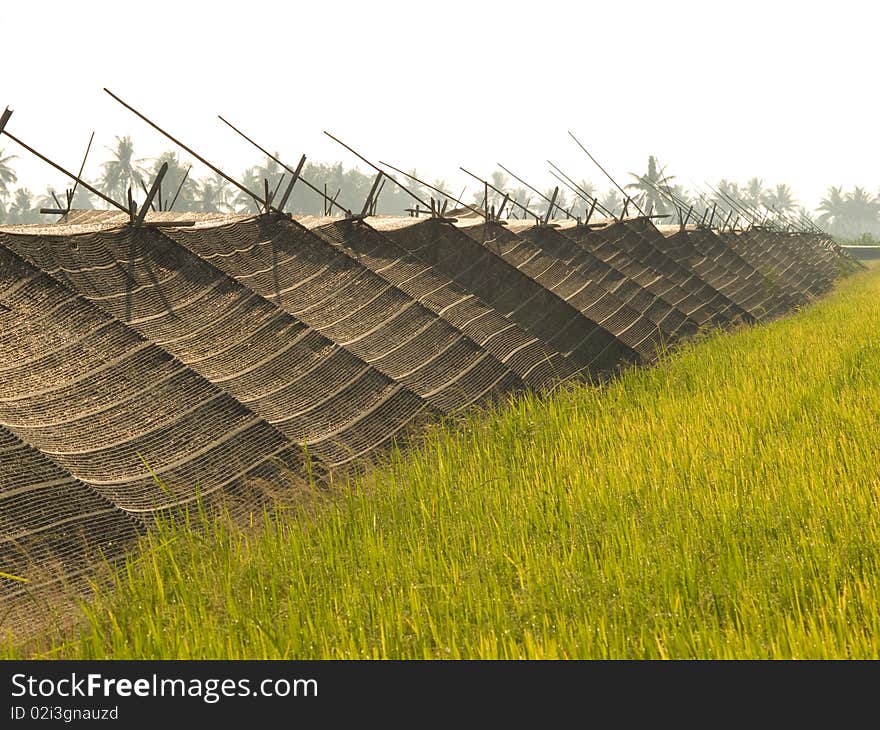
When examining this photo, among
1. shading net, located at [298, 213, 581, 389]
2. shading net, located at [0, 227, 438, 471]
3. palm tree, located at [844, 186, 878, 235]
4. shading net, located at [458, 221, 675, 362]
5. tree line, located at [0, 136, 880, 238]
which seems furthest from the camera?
palm tree, located at [844, 186, 878, 235]

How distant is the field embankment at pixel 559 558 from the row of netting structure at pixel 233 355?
0.94ft

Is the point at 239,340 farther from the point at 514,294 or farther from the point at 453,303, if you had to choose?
the point at 514,294

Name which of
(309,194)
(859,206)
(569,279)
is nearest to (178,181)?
(309,194)

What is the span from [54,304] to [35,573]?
Result: 5.87ft

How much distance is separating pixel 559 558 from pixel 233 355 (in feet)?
8.99

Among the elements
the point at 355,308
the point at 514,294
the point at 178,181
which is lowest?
the point at 355,308

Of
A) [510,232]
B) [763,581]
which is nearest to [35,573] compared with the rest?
[763,581]

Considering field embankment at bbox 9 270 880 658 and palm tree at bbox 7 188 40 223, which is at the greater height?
palm tree at bbox 7 188 40 223

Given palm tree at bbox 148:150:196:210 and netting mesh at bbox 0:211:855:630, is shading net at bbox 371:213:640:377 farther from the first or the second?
palm tree at bbox 148:150:196:210

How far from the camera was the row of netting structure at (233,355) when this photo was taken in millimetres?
3930

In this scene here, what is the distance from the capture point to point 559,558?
356 cm

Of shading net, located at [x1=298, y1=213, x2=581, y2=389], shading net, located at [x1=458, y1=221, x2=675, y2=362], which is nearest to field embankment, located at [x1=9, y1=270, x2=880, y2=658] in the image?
shading net, located at [x1=298, y1=213, x2=581, y2=389]

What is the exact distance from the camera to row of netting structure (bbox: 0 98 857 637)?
12.9 ft

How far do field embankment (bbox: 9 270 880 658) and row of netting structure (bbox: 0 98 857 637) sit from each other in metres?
0.29
